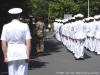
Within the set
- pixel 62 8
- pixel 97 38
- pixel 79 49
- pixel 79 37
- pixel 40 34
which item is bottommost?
pixel 79 49

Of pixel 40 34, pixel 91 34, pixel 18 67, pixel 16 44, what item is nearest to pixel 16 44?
pixel 16 44

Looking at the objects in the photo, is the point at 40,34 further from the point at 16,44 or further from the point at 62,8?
the point at 62,8

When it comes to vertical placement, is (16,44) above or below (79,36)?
above

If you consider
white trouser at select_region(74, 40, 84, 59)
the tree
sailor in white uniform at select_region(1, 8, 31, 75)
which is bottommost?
white trouser at select_region(74, 40, 84, 59)

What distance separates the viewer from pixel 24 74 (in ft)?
28.9

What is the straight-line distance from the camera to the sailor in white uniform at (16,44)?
28.5 ft

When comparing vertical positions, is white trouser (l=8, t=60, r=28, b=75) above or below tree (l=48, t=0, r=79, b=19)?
below

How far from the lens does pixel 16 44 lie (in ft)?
28.8

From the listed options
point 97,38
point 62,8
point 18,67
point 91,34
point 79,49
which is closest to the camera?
point 18,67

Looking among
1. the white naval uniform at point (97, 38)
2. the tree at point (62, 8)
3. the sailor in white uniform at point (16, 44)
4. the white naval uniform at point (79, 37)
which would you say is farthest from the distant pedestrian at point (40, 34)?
the tree at point (62, 8)

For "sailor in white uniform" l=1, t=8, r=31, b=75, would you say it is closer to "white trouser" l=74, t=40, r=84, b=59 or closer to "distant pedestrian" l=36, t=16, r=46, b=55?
"white trouser" l=74, t=40, r=84, b=59

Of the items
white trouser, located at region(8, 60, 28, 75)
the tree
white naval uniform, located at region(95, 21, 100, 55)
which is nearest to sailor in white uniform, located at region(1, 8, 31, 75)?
white trouser, located at region(8, 60, 28, 75)

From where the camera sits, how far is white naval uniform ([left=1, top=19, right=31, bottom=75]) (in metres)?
8.70

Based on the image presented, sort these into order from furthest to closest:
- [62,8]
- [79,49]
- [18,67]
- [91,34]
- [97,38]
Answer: [62,8] < [91,34] < [97,38] < [79,49] < [18,67]
